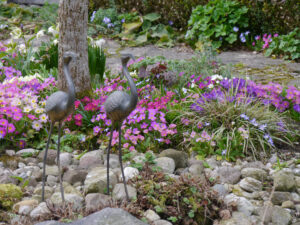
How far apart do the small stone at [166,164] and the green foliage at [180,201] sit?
0.38 metres

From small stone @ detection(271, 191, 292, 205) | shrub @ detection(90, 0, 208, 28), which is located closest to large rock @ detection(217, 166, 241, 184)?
small stone @ detection(271, 191, 292, 205)

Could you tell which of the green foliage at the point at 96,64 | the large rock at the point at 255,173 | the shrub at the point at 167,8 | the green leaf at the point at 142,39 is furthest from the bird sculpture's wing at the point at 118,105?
the shrub at the point at 167,8

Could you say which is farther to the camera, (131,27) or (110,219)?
(131,27)

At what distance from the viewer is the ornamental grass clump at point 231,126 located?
345 centimetres

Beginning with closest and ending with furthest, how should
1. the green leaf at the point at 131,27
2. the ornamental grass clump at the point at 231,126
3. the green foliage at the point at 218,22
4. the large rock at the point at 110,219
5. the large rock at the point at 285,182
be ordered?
the large rock at the point at 110,219 → the large rock at the point at 285,182 → the ornamental grass clump at the point at 231,126 → the green foliage at the point at 218,22 → the green leaf at the point at 131,27

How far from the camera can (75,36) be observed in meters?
3.83

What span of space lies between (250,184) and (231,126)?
0.77 meters

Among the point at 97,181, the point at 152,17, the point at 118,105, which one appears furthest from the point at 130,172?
the point at 152,17

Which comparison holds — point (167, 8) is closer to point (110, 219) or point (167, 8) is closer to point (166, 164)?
point (166, 164)

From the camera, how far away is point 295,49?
6.27 metres

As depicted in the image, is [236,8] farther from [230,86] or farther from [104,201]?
[104,201]

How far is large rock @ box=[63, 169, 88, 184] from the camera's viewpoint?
9.64 ft

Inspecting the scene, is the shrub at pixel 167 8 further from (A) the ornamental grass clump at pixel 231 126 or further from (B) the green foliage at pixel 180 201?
(B) the green foliage at pixel 180 201

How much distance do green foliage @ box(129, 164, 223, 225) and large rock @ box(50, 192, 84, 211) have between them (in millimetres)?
352
